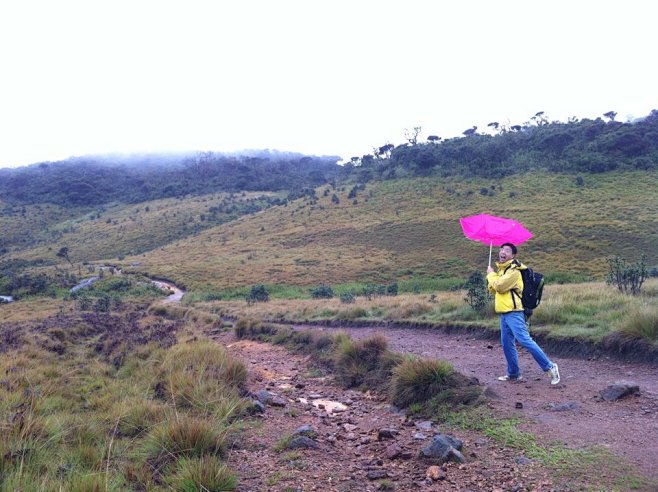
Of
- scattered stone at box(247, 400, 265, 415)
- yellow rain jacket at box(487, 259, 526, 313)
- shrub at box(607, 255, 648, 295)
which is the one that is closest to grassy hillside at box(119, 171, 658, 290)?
shrub at box(607, 255, 648, 295)

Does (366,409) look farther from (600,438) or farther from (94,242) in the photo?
(94,242)

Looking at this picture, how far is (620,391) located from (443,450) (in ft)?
8.31

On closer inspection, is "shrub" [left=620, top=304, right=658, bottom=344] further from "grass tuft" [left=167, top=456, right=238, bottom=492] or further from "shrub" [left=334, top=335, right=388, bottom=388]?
"grass tuft" [left=167, top=456, right=238, bottom=492]

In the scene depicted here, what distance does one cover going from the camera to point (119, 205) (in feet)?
388

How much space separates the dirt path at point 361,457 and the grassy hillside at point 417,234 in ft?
113

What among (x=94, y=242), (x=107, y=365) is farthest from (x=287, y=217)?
(x=107, y=365)

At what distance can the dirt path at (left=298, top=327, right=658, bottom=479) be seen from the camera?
4512mm

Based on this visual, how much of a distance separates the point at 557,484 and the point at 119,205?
4943 inches

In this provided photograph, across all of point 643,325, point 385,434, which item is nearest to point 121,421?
point 385,434

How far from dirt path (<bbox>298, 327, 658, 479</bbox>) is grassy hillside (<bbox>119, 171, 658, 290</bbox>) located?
31.6 m

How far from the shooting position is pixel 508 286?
22.8 ft

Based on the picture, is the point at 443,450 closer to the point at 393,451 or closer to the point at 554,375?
the point at 393,451

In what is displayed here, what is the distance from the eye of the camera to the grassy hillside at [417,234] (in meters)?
45.4

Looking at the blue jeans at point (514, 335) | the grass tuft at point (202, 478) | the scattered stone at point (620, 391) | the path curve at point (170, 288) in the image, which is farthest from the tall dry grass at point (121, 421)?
the path curve at point (170, 288)
